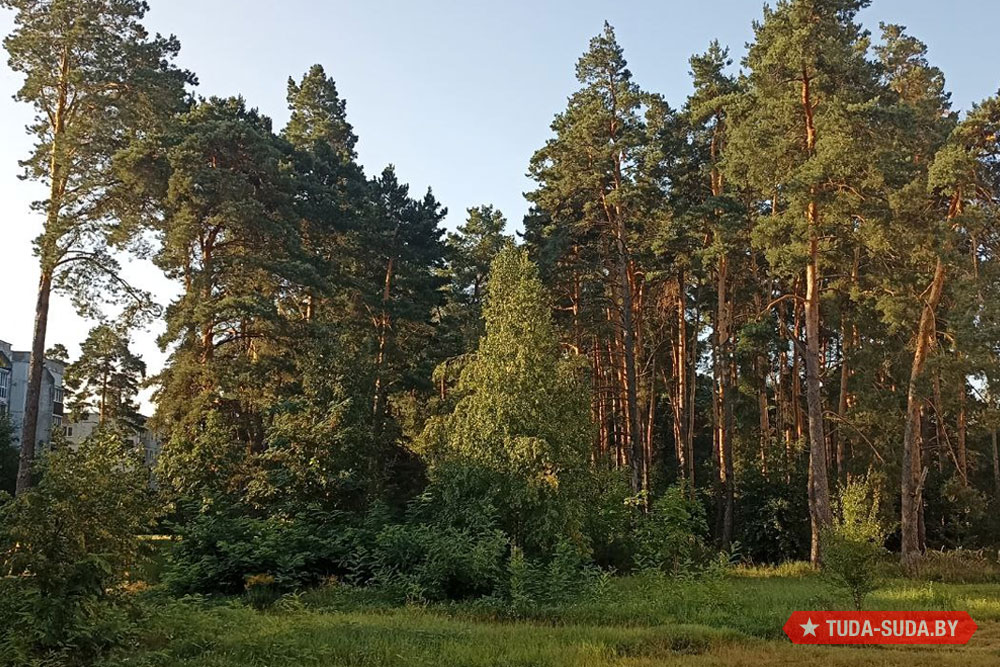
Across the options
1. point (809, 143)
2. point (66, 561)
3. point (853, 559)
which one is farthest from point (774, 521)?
point (66, 561)

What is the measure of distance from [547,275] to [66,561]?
23420 millimetres

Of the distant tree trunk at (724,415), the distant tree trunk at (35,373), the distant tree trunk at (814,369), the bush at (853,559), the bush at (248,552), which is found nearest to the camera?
the bush at (853,559)

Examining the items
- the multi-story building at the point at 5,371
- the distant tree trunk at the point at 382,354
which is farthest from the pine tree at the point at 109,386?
the distant tree trunk at the point at 382,354

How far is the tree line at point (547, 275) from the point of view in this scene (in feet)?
73.6

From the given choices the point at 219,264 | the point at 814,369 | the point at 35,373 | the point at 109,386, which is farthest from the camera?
the point at 109,386

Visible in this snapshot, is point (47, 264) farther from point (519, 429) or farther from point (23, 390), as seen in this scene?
point (23, 390)

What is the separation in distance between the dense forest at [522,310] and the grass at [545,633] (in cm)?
174

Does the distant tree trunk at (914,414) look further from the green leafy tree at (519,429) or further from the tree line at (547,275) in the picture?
the green leafy tree at (519,429)

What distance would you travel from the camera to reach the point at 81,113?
78.3ft

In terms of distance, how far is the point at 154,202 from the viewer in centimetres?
2500

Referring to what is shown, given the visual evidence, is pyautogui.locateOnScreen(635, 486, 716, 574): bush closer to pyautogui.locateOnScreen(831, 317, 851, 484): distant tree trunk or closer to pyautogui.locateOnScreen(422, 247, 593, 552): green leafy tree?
pyautogui.locateOnScreen(422, 247, 593, 552): green leafy tree

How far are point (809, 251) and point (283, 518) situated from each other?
57.6ft

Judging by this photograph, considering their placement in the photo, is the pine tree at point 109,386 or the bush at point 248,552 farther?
the pine tree at point 109,386

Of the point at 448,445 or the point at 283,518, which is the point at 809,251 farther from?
the point at 283,518
